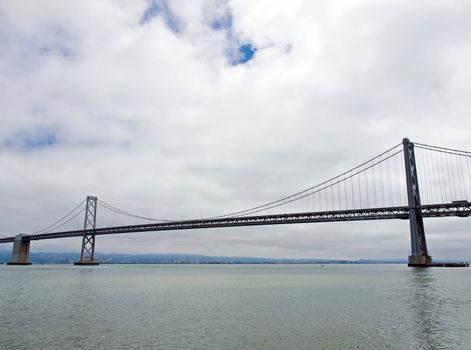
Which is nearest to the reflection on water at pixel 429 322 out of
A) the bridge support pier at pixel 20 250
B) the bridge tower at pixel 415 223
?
the bridge tower at pixel 415 223

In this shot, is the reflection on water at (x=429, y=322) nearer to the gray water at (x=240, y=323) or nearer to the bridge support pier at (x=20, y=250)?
the gray water at (x=240, y=323)

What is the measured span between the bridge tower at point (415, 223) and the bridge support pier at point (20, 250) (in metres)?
91.3

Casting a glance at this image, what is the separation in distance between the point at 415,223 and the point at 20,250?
3741 inches

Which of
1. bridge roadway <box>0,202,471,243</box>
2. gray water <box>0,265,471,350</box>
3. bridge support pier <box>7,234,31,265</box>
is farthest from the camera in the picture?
bridge support pier <box>7,234,31,265</box>

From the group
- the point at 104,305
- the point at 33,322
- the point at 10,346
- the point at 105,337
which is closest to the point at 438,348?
the point at 105,337

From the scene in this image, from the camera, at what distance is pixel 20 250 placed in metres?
102

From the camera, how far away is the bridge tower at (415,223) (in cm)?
5916

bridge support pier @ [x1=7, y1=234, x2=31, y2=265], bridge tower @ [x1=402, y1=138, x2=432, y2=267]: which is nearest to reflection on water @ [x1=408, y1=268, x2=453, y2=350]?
bridge tower @ [x1=402, y1=138, x2=432, y2=267]

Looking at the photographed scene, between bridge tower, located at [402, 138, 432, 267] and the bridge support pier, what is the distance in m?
91.3

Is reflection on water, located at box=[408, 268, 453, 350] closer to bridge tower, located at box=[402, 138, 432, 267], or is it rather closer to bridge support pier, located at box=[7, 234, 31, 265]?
bridge tower, located at box=[402, 138, 432, 267]

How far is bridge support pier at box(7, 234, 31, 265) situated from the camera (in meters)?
99.9

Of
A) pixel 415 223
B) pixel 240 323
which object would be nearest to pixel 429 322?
pixel 240 323

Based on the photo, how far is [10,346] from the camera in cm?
1117

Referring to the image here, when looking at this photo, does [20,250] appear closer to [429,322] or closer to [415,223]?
[415,223]
